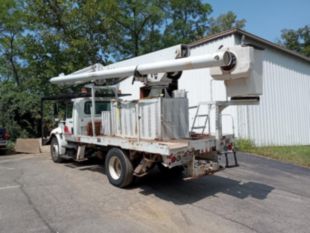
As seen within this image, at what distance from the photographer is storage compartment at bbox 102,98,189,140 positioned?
22.7ft

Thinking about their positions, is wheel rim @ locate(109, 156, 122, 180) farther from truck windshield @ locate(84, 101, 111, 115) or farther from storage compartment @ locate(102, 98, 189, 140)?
→ truck windshield @ locate(84, 101, 111, 115)

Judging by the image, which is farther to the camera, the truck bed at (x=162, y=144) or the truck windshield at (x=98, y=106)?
the truck windshield at (x=98, y=106)

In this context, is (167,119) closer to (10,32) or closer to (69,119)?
(69,119)

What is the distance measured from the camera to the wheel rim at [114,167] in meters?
7.68

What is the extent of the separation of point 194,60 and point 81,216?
361 cm

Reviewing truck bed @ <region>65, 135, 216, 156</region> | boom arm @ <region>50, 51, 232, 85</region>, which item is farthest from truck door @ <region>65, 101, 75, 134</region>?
truck bed @ <region>65, 135, 216, 156</region>

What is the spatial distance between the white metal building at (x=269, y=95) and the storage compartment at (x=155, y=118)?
654 centimetres

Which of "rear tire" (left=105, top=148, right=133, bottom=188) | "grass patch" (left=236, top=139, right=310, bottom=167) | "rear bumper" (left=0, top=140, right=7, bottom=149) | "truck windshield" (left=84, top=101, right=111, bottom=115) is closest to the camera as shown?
"rear tire" (left=105, top=148, right=133, bottom=188)

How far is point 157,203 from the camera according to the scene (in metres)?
6.42

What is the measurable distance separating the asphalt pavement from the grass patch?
146 centimetres

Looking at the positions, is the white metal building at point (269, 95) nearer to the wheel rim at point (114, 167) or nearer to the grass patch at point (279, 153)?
the grass patch at point (279, 153)

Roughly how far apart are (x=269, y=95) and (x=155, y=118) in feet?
30.8

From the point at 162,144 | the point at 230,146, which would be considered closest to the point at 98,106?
the point at 162,144

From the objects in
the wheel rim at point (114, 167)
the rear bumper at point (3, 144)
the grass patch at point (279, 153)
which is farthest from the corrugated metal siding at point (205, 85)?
the rear bumper at point (3, 144)
